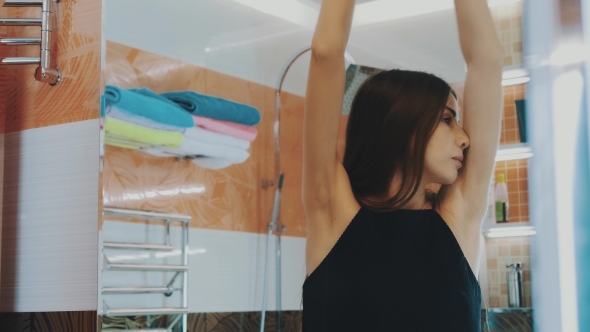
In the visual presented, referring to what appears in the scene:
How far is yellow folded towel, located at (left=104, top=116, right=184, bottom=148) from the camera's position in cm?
141

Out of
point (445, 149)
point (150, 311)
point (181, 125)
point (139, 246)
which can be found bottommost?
point (150, 311)

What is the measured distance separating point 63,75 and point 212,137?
1.26ft

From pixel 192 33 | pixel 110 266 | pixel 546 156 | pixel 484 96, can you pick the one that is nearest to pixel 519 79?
pixel 546 156

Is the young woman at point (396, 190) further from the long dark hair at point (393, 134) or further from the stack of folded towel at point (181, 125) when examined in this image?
the stack of folded towel at point (181, 125)

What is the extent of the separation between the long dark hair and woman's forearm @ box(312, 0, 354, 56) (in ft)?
0.30

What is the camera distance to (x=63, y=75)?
63.6 inches

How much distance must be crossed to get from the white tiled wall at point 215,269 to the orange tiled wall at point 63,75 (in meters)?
0.31

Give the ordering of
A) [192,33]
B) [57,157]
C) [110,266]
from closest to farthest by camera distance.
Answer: [110,266] < [192,33] < [57,157]

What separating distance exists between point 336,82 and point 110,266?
0.62 metres

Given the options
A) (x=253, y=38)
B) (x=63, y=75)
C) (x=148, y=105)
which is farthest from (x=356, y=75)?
(x=63, y=75)

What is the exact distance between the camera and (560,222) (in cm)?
146

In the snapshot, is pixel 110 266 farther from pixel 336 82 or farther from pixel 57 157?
pixel 336 82

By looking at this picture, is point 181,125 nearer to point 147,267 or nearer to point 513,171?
point 147,267

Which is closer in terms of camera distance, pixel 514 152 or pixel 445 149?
pixel 445 149
